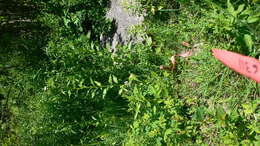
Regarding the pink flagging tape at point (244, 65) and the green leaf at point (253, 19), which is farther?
the green leaf at point (253, 19)

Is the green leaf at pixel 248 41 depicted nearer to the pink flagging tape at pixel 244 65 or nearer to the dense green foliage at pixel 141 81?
the dense green foliage at pixel 141 81

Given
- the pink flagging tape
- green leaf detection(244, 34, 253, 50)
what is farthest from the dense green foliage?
the pink flagging tape

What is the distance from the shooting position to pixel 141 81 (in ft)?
10.1

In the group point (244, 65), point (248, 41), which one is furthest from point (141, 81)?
point (244, 65)

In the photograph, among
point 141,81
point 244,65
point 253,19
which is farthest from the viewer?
point 141,81

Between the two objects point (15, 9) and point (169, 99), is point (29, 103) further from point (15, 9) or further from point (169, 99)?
point (169, 99)

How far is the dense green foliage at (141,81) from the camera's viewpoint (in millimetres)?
2664

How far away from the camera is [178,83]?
10.6ft

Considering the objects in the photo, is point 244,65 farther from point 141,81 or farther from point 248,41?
point 141,81

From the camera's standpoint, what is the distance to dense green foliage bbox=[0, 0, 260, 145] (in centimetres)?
266

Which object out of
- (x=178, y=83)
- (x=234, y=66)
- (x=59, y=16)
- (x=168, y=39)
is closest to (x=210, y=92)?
(x=178, y=83)

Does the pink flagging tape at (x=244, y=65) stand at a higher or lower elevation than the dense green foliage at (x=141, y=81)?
higher

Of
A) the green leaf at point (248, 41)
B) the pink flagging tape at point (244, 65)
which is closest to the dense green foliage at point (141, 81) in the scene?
the green leaf at point (248, 41)

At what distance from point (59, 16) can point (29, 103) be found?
3.69ft
